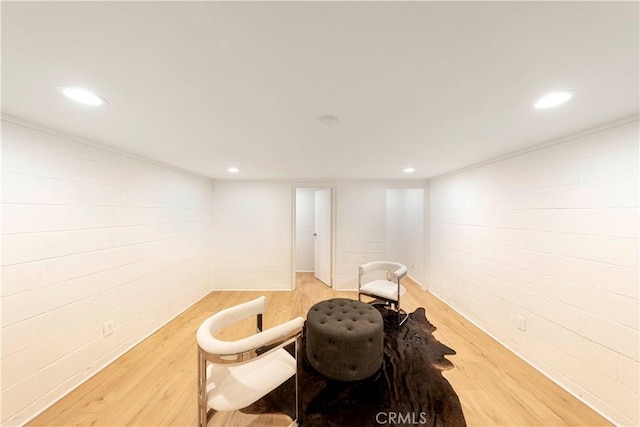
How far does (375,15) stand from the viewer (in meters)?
0.71

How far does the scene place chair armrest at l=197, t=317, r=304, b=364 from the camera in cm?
119

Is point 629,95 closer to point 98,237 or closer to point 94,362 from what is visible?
point 98,237

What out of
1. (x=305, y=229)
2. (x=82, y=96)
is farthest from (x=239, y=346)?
(x=305, y=229)

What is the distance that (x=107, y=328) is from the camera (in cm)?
211

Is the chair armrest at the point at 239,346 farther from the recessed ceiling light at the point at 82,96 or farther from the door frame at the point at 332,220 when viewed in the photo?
the door frame at the point at 332,220

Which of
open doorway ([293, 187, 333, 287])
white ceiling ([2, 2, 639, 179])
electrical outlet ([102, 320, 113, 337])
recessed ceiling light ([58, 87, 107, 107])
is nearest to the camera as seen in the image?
white ceiling ([2, 2, 639, 179])

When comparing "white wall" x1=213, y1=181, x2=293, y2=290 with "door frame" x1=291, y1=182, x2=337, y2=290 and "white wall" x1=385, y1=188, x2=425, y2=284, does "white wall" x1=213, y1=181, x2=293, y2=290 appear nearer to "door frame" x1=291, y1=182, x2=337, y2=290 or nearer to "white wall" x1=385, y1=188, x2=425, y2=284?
"door frame" x1=291, y1=182, x2=337, y2=290

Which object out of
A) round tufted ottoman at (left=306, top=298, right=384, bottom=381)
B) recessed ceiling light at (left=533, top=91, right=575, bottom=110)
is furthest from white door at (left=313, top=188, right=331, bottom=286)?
recessed ceiling light at (left=533, top=91, right=575, bottom=110)

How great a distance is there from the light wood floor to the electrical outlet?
0.30 metres

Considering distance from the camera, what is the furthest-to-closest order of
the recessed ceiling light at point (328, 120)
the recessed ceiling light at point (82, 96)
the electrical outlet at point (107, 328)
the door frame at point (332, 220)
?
the door frame at point (332, 220), the electrical outlet at point (107, 328), the recessed ceiling light at point (328, 120), the recessed ceiling light at point (82, 96)

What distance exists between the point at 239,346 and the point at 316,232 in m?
3.84

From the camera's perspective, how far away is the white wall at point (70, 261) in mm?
1511

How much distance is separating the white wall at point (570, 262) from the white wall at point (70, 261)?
4073mm

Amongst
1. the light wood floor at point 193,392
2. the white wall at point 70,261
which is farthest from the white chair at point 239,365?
the white wall at point 70,261
